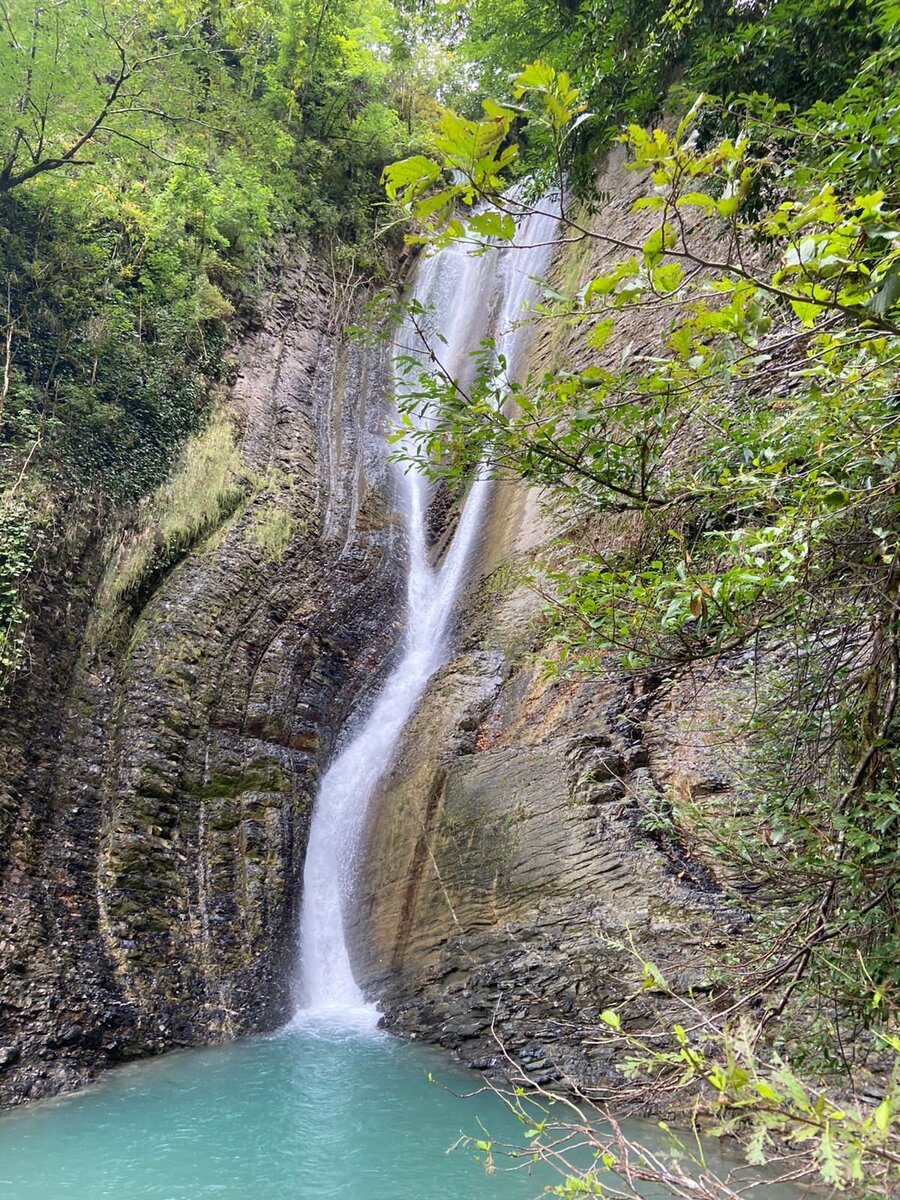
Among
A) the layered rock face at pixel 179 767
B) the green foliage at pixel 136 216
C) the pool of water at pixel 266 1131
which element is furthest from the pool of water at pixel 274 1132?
the green foliage at pixel 136 216

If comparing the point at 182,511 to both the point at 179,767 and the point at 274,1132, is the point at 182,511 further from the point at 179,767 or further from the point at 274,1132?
the point at 274,1132

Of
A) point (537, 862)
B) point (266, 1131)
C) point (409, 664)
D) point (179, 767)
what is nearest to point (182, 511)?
point (179, 767)

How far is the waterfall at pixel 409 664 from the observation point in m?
8.45

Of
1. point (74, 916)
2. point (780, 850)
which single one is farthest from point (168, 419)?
point (780, 850)

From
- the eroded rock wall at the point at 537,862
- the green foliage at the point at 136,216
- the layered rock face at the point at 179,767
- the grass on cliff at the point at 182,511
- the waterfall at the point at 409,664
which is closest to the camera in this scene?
the eroded rock wall at the point at 537,862

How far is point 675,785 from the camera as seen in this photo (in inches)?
254

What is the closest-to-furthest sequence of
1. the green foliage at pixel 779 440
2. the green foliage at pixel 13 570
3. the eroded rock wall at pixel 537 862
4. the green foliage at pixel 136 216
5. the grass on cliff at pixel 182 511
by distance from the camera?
1. the green foliage at pixel 779 440
2. the eroded rock wall at pixel 537 862
3. the green foliage at pixel 13 570
4. the green foliage at pixel 136 216
5. the grass on cliff at pixel 182 511

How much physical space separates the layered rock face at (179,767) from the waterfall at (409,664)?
31cm

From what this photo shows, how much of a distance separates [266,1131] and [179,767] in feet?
14.0

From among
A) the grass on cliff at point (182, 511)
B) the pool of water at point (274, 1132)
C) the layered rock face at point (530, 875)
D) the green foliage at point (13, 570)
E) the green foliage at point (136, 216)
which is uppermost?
the green foliage at point (136, 216)

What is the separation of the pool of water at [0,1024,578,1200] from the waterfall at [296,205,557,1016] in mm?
1384

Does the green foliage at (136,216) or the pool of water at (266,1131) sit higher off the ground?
the green foliage at (136,216)

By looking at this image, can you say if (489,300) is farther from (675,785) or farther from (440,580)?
(675,785)

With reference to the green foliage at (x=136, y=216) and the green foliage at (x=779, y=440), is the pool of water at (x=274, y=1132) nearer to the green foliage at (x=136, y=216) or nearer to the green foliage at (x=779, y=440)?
the green foliage at (x=779, y=440)
